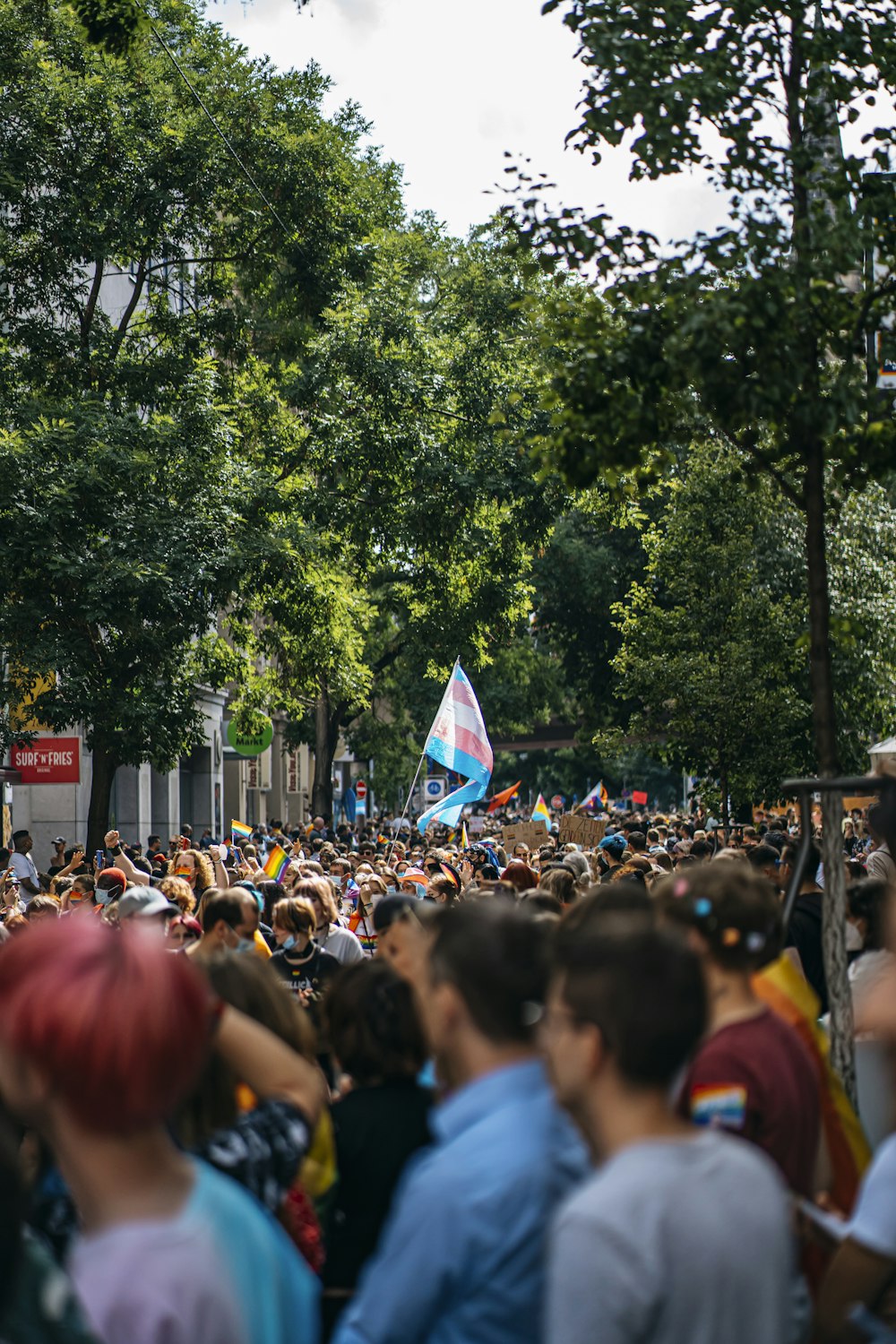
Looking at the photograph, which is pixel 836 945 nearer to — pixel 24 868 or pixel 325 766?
pixel 24 868

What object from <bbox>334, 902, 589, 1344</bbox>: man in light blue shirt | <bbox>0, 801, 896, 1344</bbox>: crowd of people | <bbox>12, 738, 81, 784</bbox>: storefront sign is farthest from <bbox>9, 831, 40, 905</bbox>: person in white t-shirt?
<bbox>334, 902, 589, 1344</bbox>: man in light blue shirt

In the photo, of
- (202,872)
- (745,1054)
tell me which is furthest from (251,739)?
(745,1054)

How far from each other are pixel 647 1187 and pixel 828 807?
430 centimetres

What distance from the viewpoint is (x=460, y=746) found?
22219mm

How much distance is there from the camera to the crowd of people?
7.63 feet

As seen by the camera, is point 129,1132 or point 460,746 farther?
point 460,746

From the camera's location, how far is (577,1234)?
7.64ft

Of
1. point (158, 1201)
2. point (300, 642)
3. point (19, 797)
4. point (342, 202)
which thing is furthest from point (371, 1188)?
point (19, 797)

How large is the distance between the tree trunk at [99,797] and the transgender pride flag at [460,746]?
17.3 ft

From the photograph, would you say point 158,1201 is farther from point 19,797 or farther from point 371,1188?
point 19,797

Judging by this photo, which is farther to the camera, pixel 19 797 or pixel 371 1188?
pixel 19 797

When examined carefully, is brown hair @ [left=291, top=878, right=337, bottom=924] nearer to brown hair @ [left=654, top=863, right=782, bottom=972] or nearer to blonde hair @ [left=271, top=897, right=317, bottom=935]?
blonde hair @ [left=271, top=897, right=317, bottom=935]

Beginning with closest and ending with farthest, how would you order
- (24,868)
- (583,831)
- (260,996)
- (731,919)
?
(731,919) → (260,996) → (24,868) → (583,831)

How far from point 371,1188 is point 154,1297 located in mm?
1592
